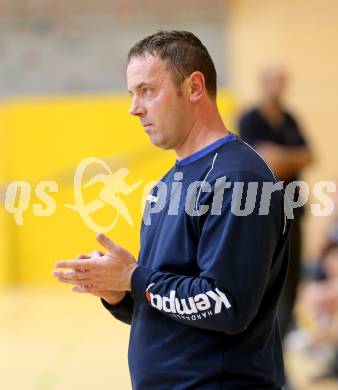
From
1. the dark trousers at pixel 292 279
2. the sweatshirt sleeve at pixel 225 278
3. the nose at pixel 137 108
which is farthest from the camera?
the dark trousers at pixel 292 279

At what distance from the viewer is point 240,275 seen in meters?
1.90

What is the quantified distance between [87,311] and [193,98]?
19.6 feet

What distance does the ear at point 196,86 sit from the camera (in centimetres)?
209

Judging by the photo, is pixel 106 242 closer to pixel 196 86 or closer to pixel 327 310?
pixel 196 86

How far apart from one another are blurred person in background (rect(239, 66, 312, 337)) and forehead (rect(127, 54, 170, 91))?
9.10 feet

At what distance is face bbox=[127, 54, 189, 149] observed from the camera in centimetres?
208

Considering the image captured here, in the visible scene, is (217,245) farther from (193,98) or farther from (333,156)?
(333,156)

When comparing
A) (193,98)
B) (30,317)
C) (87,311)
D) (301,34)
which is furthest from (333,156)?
(193,98)

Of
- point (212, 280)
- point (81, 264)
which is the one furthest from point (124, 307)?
point (212, 280)

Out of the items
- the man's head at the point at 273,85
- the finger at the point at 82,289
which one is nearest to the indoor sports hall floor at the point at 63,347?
the man's head at the point at 273,85

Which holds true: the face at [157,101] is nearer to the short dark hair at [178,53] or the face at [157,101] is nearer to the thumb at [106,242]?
the short dark hair at [178,53]

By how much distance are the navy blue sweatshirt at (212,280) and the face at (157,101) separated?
0.31ft

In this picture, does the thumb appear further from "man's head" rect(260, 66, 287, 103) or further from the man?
"man's head" rect(260, 66, 287, 103)

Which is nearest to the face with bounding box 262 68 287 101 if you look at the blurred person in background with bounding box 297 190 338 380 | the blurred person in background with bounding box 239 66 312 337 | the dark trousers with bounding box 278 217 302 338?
the blurred person in background with bounding box 239 66 312 337
